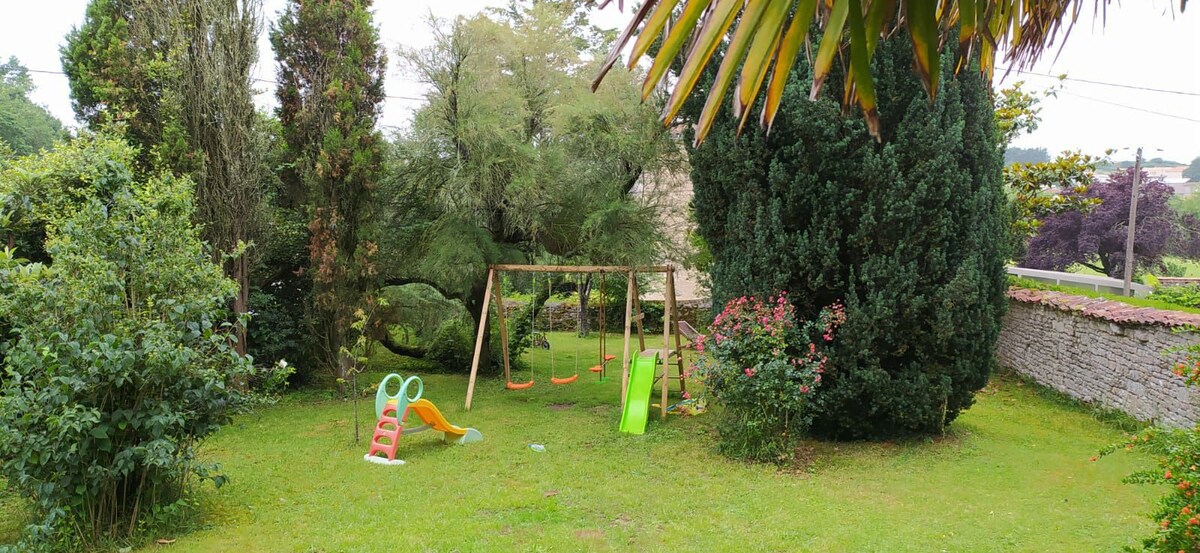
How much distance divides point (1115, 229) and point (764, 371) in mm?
19791

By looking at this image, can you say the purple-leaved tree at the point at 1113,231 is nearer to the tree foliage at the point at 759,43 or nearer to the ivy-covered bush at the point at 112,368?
the ivy-covered bush at the point at 112,368

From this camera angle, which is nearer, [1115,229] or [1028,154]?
[1115,229]

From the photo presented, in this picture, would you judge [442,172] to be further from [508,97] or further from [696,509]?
[696,509]

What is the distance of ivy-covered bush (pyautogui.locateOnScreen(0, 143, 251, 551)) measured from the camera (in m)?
3.68

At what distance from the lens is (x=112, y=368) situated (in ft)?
12.1

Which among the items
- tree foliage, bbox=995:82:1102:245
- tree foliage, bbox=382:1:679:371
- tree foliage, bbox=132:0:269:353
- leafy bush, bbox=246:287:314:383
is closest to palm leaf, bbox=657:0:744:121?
tree foliage, bbox=382:1:679:371

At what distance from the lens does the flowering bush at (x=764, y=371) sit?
5.77 meters

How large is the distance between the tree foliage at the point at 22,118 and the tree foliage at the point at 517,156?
17992 millimetres

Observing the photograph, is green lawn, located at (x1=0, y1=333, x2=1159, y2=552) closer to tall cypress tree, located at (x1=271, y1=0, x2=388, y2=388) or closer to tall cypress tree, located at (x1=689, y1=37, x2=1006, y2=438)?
tall cypress tree, located at (x1=689, y1=37, x2=1006, y2=438)

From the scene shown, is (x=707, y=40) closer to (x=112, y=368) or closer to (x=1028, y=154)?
(x=112, y=368)

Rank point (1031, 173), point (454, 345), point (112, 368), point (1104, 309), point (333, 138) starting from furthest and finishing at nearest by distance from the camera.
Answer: point (454, 345) → point (1031, 173) → point (333, 138) → point (1104, 309) → point (112, 368)

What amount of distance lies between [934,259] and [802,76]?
196cm

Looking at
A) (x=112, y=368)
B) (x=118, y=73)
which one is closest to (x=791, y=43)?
(x=112, y=368)

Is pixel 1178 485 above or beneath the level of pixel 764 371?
above
